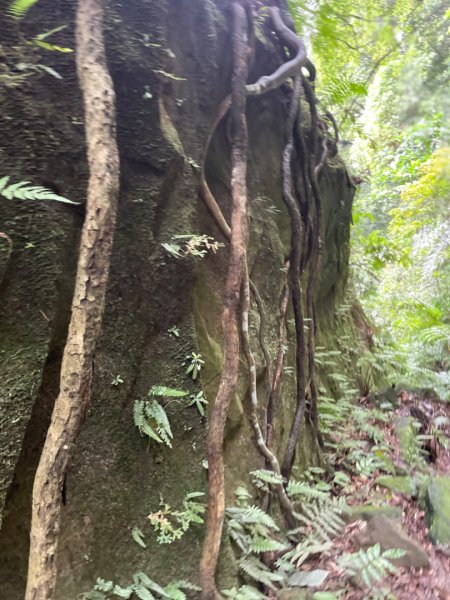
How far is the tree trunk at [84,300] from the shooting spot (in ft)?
5.44

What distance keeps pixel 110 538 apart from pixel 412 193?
25.7ft

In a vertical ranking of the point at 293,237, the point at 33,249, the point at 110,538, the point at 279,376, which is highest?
the point at 293,237

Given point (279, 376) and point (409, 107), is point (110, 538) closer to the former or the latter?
point (279, 376)

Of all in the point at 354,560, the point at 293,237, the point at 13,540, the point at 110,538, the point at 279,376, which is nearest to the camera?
the point at 13,540

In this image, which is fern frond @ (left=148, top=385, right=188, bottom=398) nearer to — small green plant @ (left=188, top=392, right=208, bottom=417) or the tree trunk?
small green plant @ (left=188, top=392, right=208, bottom=417)

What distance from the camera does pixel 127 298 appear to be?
98.9 inches

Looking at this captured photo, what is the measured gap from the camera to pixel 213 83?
3264 mm

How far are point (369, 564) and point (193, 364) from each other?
4.90 feet

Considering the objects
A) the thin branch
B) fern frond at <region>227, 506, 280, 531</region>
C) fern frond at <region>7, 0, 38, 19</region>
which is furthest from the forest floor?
fern frond at <region>7, 0, 38, 19</region>

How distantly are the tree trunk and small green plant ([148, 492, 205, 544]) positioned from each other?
687mm

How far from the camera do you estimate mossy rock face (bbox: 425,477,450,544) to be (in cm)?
304

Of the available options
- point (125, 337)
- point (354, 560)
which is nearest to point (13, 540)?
point (125, 337)

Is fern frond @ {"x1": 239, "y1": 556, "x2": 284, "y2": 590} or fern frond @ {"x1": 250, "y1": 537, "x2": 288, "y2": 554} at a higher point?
fern frond @ {"x1": 250, "y1": 537, "x2": 288, "y2": 554}

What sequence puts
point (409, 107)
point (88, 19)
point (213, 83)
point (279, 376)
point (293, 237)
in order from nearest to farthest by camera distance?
point (88, 19)
point (213, 83)
point (279, 376)
point (293, 237)
point (409, 107)
